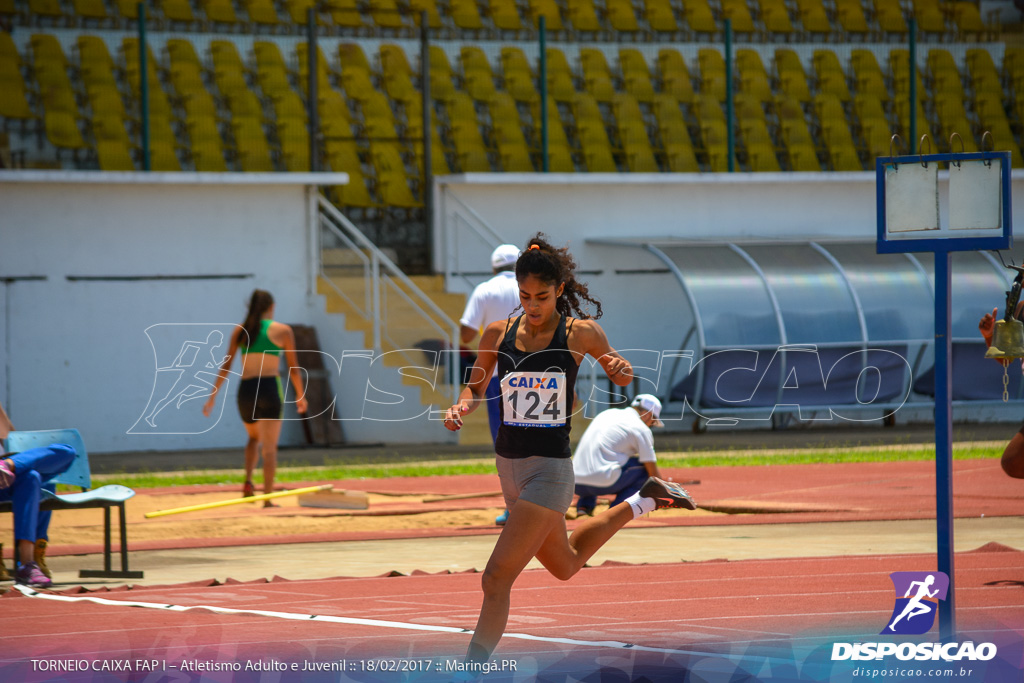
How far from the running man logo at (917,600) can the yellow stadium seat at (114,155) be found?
18.7m

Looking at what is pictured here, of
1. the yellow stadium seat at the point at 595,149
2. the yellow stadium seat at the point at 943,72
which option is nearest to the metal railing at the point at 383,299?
the yellow stadium seat at the point at 595,149

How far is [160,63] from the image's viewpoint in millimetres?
25266

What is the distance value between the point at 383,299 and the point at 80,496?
45.3 feet

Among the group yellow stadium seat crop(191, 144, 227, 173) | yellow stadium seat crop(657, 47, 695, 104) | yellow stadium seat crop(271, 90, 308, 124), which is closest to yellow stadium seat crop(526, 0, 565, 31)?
yellow stadium seat crop(657, 47, 695, 104)

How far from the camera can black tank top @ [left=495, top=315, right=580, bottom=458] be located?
6332 millimetres

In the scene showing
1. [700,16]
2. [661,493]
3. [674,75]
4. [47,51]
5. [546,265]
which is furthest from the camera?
[700,16]

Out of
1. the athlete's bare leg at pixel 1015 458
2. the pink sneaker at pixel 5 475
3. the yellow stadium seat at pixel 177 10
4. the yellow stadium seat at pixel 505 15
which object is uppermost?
the yellow stadium seat at pixel 505 15

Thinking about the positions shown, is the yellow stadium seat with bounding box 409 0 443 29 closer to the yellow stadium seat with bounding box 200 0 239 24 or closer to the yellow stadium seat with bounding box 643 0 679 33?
the yellow stadium seat with bounding box 200 0 239 24

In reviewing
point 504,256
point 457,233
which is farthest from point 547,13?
point 504,256

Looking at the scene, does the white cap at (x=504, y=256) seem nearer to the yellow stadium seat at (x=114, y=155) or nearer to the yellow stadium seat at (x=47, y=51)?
the yellow stadium seat at (x=114, y=155)

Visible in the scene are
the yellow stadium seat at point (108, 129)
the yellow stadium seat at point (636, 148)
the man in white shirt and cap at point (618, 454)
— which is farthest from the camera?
the yellow stadium seat at point (636, 148)

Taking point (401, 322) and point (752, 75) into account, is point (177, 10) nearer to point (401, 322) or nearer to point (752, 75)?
point (401, 322)

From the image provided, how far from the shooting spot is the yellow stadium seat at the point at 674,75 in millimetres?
27906

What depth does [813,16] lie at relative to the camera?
31.0 m
